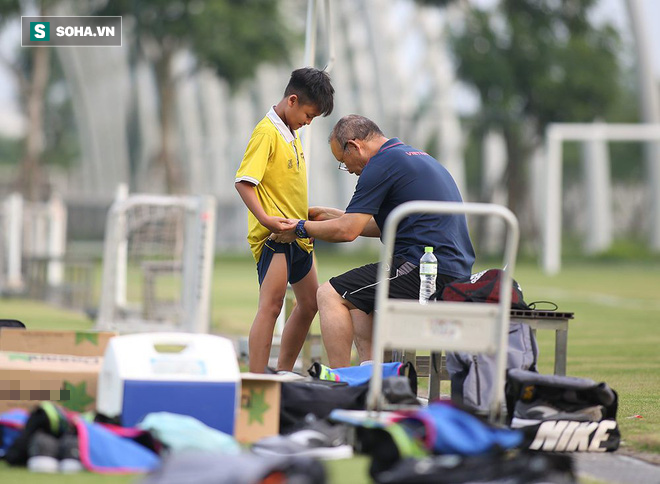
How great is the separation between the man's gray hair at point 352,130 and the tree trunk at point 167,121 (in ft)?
99.6

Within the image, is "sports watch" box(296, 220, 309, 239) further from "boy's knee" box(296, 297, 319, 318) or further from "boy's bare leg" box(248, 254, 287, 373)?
"boy's knee" box(296, 297, 319, 318)

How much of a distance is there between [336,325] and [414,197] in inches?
32.0

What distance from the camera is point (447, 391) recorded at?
24.7 feet

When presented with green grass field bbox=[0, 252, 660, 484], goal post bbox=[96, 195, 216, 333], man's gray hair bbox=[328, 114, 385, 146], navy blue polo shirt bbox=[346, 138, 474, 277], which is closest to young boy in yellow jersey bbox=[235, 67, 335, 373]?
man's gray hair bbox=[328, 114, 385, 146]

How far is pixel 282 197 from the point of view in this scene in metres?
6.70

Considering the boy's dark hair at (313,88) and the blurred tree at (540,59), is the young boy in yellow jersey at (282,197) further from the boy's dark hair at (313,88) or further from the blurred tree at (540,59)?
the blurred tree at (540,59)

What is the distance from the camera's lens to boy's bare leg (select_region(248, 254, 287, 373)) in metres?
6.67

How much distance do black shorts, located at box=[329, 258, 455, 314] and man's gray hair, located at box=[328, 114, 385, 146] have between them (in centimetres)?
72

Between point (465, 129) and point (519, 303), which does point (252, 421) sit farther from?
point (465, 129)

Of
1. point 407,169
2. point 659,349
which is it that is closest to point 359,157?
point 407,169

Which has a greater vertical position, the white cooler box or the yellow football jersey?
the yellow football jersey

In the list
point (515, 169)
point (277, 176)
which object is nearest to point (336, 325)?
point (277, 176)

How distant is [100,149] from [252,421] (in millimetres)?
49061

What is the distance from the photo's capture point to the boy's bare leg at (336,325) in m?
6.37
